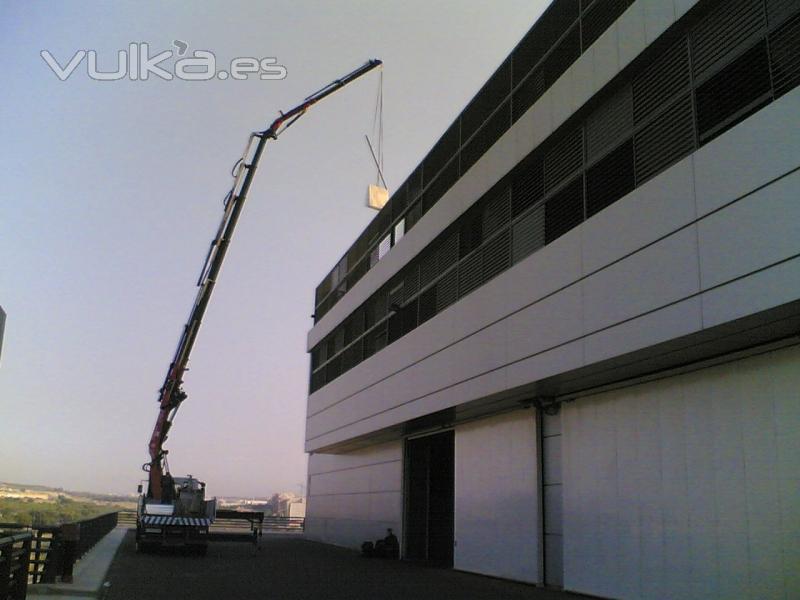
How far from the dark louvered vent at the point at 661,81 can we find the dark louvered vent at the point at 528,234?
3.34m

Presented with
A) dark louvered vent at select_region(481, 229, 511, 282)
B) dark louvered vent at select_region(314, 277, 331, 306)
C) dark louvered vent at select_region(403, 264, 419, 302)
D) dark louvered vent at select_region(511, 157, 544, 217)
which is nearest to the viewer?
dark louvered vent at select_region(511, 157, 544, 217)

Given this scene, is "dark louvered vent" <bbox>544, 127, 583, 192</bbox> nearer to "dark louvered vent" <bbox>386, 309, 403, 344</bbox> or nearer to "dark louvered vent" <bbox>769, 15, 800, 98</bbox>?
"dark louvered vent" <bbox>769, 15, 800, 98</bbox>

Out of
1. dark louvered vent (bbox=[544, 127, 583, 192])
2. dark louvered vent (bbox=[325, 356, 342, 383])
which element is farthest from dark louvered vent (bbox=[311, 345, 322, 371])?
dark louvered vent (bbox=[544, 127, 583, 192])

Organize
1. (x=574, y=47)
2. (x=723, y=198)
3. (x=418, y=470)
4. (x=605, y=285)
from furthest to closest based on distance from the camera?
(x=418, y=470)
(x=574, y=47)
(x=605, y=285)
(x=723, y=198)

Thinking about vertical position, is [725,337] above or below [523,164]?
below

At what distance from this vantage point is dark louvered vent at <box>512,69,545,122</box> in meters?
16.6

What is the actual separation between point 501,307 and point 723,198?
6.58 metres

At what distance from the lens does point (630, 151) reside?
13.0 meters

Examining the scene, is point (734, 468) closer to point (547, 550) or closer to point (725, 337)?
point (725, 337)

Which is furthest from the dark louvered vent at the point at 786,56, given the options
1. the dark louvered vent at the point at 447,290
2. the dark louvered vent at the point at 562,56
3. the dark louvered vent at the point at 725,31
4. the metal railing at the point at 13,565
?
the metal railing at the point at 13,565

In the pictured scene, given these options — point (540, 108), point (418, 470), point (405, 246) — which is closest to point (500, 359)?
point (540, 108)

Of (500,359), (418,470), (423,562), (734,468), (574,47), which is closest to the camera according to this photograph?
(734,468)

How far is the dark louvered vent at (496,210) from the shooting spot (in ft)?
57.0

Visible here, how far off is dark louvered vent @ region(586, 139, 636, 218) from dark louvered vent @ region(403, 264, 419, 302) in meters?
9.28
